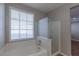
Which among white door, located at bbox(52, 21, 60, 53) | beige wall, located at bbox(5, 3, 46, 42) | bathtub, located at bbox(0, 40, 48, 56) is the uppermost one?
beige wall, located at bbox(5, 3, 46, 42)

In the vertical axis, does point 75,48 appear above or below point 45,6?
below

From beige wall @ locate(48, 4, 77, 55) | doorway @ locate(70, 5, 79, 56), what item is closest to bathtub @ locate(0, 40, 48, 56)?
beige wall @ locate(48, 4, 77, 55)

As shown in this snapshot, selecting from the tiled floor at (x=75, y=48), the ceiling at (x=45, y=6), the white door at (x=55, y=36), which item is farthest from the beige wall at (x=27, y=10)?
the tiled floor at (x=75, y=48)

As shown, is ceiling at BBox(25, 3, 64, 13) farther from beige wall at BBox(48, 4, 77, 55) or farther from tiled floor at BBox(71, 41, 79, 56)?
tiled floor at BBox(71, 41, 79, 56)

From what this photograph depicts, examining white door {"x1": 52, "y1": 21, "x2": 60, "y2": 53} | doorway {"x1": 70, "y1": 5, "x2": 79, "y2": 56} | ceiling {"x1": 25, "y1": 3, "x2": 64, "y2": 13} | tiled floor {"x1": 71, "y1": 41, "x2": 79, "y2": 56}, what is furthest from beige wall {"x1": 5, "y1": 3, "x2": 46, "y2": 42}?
tiled floor {"x1": 71, "y1": 41, "x2": 79, "y2": 56}

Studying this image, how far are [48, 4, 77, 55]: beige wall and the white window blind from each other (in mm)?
293

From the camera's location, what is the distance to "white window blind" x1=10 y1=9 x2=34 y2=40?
1207 millimetres

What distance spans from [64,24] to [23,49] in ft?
2.04

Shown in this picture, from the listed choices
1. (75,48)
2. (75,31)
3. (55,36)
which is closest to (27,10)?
(55,36)

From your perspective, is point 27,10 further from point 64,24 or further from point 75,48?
point 75,48

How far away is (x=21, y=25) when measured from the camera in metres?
1.23

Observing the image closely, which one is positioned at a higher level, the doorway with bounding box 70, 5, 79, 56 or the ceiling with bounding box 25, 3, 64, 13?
the ceiling with bounding box 25, 3, 64, 13

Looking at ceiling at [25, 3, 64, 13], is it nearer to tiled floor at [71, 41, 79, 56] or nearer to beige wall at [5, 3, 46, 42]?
beige wall at [5, 3, 46, 42]

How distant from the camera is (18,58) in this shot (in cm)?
121
